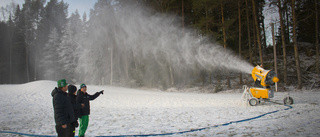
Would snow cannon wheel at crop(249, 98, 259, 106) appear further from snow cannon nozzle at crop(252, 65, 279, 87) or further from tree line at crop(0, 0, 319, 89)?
tree line at crop(0, 0, 319, 89)

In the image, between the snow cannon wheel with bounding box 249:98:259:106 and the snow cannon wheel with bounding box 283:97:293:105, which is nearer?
the snow cannon wheel with bounding box 283:97:293:105

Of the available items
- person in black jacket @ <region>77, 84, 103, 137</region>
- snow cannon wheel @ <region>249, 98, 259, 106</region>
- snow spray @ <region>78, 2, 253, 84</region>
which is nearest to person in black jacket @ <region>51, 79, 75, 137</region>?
person in black jacket @ <region>77, 84, 103, 137</region>

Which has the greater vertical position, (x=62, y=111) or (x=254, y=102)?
(x=62, y=111)

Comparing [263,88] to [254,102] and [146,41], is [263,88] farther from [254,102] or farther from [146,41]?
[146,41]

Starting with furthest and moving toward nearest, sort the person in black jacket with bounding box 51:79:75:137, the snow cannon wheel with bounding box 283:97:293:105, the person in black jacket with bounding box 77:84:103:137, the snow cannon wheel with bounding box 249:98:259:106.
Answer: the snow cannon wheel with bounding box 249:98:259:106, the snow cannon wheel with bounding box 283:97:293:105, the person in black jacket with bounding box 77:84:103:137, the person in black jacket with bounding box 51:79:75:137

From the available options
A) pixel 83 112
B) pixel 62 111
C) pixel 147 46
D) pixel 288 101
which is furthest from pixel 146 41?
Result: pixel 62 111

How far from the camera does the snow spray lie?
2397cm

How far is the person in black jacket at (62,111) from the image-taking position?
4.05 metres

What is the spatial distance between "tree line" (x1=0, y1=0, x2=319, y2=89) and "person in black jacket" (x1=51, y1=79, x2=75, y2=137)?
1869cm

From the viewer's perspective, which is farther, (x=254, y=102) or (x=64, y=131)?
(x=254, y=102)

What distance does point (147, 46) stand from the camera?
27547mm

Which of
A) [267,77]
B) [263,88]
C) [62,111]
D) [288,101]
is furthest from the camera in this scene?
[263,88]

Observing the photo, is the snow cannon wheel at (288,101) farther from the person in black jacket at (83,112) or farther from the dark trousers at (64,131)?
the dark trousers at (64,131)

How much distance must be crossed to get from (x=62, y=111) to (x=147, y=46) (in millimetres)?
23797
